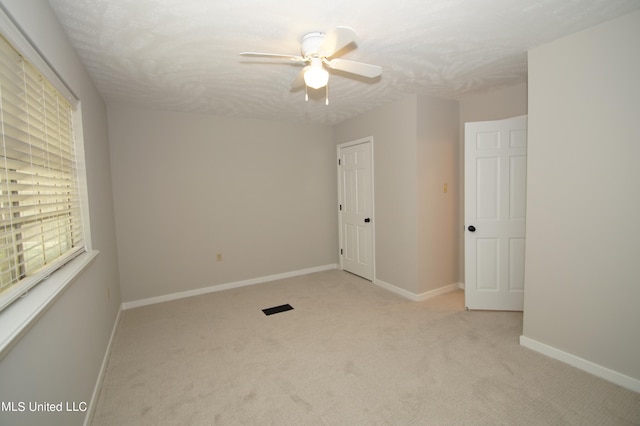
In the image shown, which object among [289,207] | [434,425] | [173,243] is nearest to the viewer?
[434,425]

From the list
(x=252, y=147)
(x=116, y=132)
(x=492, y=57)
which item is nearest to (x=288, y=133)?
(x=252, y=147)

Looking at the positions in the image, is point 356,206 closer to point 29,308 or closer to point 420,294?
point 420,294

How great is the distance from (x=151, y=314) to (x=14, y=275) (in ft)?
7.93

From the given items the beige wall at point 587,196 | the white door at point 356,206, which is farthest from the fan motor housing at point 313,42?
the white door at point 356,206

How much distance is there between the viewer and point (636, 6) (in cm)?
186

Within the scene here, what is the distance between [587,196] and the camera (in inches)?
85.9

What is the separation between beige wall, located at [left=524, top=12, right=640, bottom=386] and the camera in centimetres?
200

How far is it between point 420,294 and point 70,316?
337 centimetres

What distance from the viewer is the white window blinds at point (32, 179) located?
49.2 inches

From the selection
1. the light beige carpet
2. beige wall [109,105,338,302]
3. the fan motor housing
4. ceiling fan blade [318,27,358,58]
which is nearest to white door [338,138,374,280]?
beige wall [109,105,338,302]

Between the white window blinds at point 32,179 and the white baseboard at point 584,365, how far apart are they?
11.3 ft

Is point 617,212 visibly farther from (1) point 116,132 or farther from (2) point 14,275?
(1) point 116,132

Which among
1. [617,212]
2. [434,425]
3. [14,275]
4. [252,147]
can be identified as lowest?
[434,425]

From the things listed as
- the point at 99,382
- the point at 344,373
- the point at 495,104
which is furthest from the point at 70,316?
the point at 495,104
